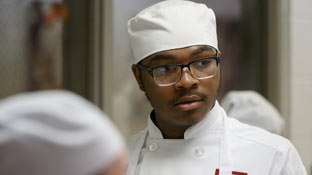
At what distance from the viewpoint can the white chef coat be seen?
1179 mm

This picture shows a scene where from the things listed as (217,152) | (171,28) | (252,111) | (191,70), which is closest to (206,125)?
(217,152)

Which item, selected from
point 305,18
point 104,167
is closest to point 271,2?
point 305,18

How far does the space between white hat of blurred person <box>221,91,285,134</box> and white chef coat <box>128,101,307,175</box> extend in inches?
24.7

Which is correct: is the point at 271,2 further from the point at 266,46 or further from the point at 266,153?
the point at 266,153

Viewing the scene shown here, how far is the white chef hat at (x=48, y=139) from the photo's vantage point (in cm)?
53

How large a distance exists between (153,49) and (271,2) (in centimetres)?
138

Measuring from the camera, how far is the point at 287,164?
117 cm

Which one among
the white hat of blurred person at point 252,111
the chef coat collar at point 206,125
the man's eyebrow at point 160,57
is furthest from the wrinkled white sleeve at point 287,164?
the white hat of blurred person at point 252,111

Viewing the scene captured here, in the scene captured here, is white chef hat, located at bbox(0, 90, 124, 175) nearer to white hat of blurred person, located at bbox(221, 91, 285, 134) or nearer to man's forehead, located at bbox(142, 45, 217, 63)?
man's forehead, located at bbox(142, 45, 217, 63)

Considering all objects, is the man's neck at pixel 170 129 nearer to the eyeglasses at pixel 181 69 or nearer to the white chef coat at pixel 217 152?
the white chef coat at pixel 217 152

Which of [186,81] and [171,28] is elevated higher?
[171,28]

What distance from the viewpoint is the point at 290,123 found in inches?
88.4

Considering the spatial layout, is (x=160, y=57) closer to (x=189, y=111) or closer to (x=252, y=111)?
(x=189, y=111)

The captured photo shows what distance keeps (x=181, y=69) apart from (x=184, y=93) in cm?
7
